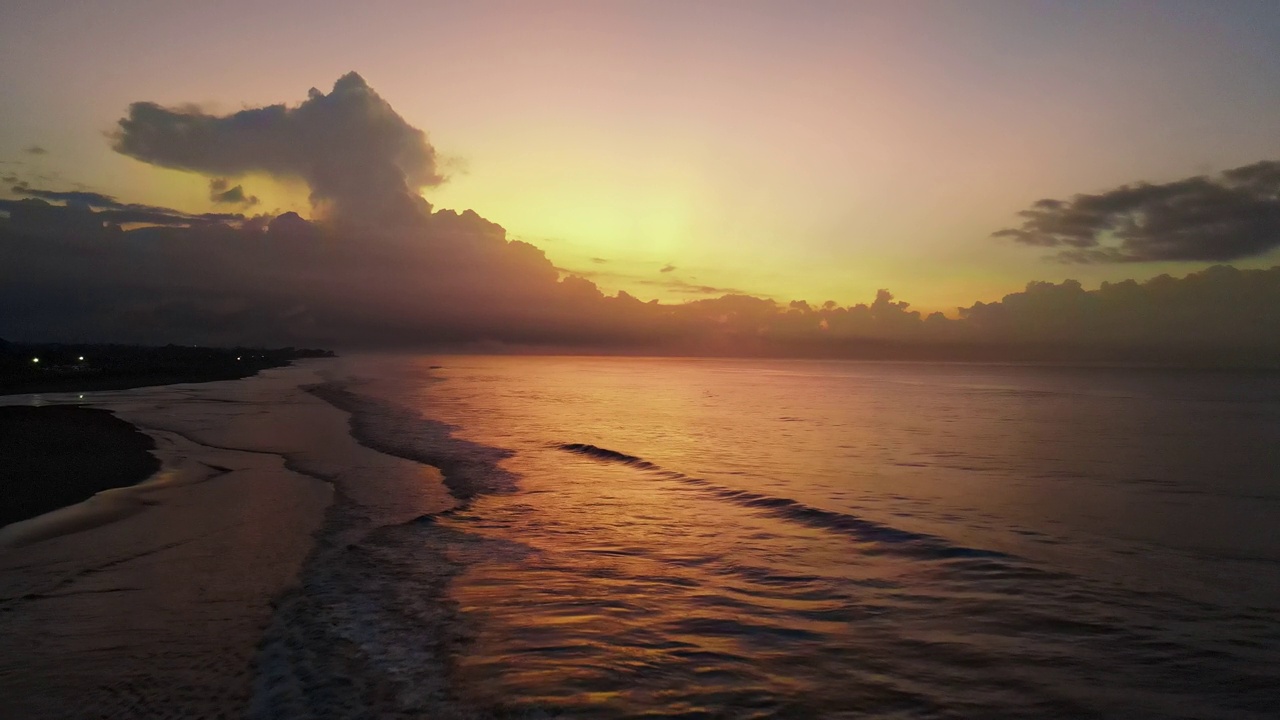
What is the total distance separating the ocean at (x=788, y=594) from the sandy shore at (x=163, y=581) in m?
0.50

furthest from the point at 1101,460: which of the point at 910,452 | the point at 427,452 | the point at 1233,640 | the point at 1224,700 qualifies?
the point at 427,452

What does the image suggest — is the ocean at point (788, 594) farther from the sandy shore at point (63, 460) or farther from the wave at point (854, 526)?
the sandy shore at point (63, 460)

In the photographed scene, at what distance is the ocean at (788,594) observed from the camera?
25.0 ft

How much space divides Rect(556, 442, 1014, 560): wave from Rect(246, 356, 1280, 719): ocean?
10 cm

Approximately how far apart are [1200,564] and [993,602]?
561cm

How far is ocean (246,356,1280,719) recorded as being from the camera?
761cm

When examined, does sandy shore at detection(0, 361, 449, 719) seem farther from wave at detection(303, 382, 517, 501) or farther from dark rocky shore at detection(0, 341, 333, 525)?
wave at detection(303, 382, 517, 501)

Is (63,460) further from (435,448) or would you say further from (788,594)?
(788,594)

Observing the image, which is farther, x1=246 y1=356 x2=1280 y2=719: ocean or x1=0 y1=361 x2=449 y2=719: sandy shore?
x1=246 y1=356 x2=1280 y2=719: ocean

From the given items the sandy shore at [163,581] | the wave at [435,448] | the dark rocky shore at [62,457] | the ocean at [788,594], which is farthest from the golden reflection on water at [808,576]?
the dark rocky shore at [62,457]

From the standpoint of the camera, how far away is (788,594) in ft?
36.1

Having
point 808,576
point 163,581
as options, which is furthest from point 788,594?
point 163,581

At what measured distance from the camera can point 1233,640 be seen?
30.2ft

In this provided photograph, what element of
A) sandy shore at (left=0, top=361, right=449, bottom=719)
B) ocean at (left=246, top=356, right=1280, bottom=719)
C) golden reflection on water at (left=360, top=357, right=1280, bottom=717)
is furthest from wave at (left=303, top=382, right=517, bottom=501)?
golden reflection on water at (left=360, top=357, right=1280, bottom=717)
